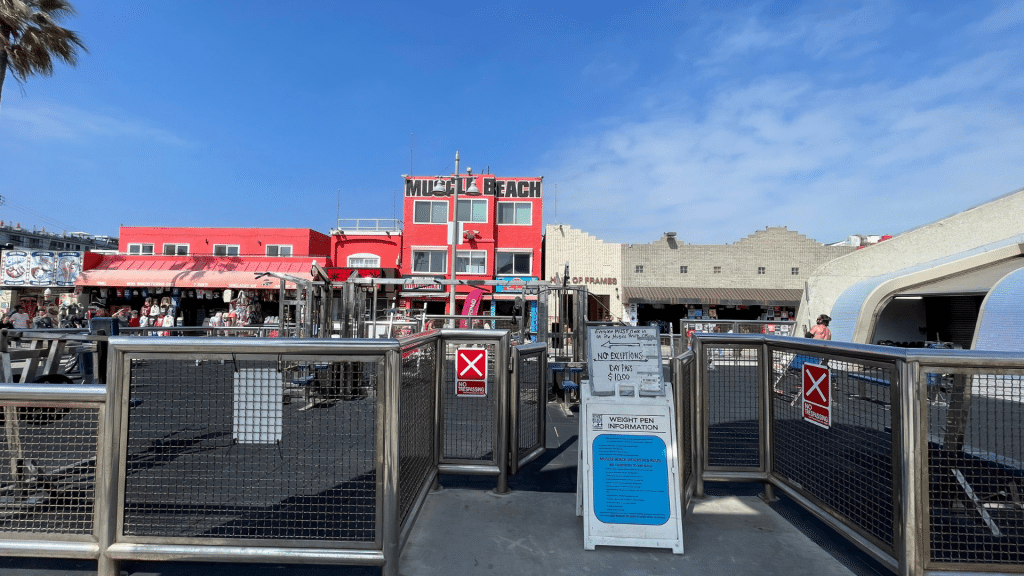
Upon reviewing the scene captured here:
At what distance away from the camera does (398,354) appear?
124 inches

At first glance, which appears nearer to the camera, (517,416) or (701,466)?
(701,466)

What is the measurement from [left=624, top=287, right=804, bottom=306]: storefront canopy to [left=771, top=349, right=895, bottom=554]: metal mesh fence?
78.1 ft

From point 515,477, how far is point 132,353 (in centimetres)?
358

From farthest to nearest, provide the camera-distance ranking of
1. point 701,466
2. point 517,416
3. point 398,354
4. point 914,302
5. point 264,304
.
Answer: point 264,304, point 914,302, point 517,416, point 701,466, point 398,354

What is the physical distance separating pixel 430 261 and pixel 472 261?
96.7 inches

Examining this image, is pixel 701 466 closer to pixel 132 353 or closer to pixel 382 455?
pixel 382 455

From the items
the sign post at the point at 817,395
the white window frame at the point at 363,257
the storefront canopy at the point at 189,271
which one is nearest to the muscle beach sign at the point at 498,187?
the white window frame at the point at 363,257

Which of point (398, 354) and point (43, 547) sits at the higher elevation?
point (398, 354)

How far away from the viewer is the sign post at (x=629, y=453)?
3.68 m

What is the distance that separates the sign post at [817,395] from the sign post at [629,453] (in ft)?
3.58

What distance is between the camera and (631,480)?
3787mm

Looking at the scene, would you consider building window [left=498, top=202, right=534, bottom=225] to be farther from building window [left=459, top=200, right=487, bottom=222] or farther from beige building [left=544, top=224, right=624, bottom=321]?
beige building [left=544, top=224, right=624, bottom=321]

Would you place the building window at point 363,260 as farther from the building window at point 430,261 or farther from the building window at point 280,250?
the building window at point 280,250

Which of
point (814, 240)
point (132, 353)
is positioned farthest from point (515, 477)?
point (814, 240)
